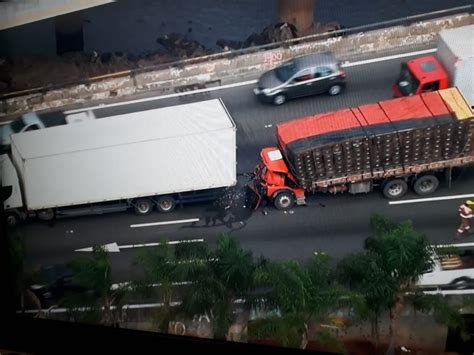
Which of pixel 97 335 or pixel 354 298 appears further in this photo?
pixel 97 335

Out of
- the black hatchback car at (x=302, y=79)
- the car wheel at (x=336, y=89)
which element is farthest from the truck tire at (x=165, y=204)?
the car wheel at (x=336, y=89)

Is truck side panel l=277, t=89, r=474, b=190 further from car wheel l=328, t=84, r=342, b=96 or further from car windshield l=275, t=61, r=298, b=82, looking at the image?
car windshield l=275, t=61, r=298, b=82

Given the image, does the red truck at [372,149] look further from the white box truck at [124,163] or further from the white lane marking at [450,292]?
the white lane marking at [450,292]

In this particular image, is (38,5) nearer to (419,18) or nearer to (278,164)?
(278,164)

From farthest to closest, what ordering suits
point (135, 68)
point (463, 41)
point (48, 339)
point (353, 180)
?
point (48, 339)
point (135, 68)
point (353, 180)
point (463, 41)

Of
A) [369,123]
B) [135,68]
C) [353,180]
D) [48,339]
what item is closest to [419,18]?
[369,123]

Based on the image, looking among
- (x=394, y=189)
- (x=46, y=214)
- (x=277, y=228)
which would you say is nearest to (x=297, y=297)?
(x=277, y=228)
